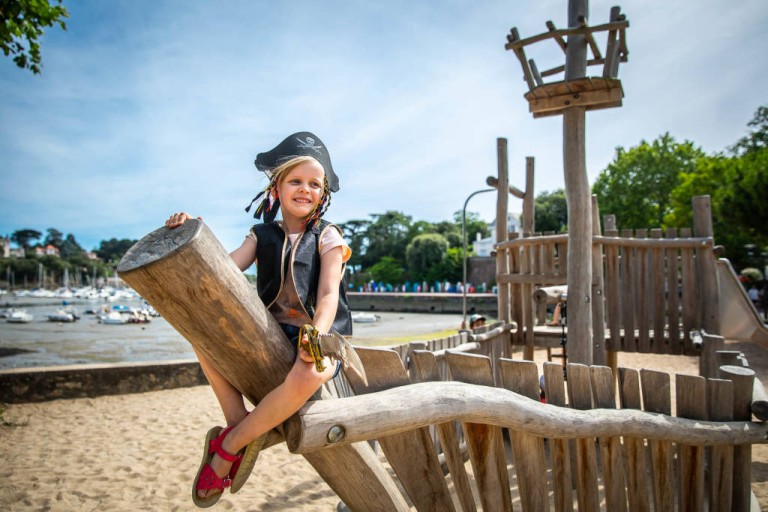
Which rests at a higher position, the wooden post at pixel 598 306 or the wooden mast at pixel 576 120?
the wooden mast at pixel 576 120

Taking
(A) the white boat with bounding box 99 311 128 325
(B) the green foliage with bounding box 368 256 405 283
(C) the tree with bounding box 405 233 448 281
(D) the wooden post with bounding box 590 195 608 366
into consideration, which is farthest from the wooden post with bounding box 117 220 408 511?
(B) the green foliage with bounding box 368 256 405 283

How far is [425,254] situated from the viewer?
213ft

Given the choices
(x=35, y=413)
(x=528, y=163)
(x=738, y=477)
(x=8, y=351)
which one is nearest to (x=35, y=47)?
(x=35, y=413)

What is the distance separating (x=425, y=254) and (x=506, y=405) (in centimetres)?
6305

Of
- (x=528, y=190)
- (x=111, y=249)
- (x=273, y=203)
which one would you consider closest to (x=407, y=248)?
(x=528, y=190)

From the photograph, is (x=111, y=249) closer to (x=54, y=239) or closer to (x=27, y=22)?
(x=54, y=239)

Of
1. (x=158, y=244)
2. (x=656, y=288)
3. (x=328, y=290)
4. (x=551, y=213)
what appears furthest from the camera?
(x=551, y=213)

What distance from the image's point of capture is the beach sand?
4.49 metres

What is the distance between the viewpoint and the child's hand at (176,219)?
4.89 feet

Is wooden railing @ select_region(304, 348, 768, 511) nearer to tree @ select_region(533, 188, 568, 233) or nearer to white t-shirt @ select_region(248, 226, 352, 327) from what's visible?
white t-shirt @ select_region(248, 226, 352, 327)

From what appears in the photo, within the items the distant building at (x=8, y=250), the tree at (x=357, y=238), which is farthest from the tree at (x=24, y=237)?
the tree at (x=357, y=238)

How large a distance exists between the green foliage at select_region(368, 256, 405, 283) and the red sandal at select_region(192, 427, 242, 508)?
215 ft

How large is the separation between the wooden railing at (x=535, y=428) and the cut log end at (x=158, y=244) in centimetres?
72

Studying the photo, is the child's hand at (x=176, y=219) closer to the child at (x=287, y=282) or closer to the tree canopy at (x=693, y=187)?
the child at (x=287, y=282)
